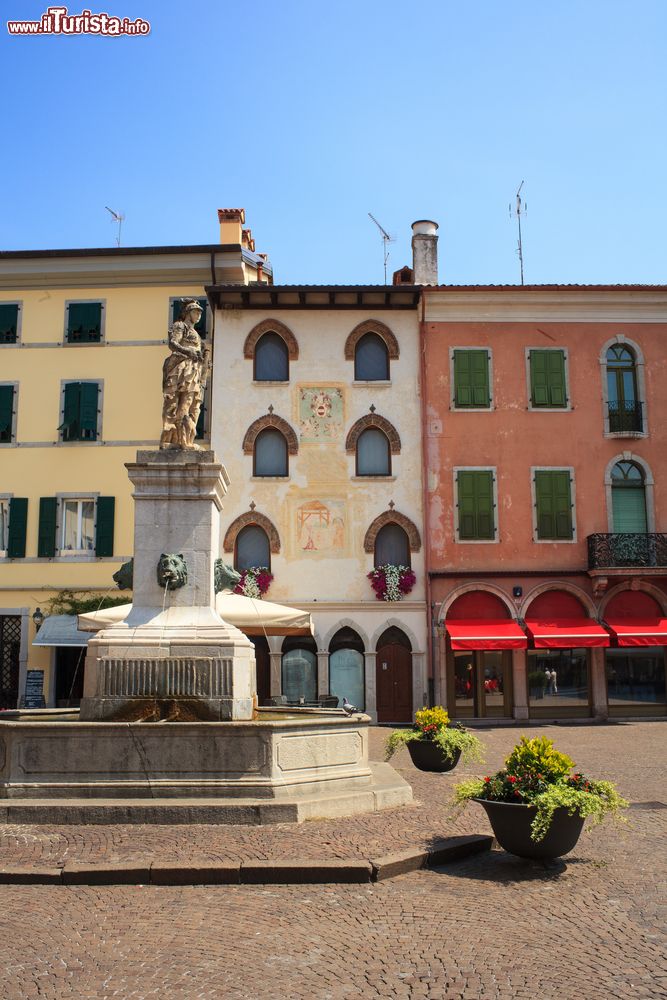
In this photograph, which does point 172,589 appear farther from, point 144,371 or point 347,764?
point 144,371

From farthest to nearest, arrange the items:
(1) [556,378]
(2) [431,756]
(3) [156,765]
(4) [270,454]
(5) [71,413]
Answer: (1) [556,378] < (4) [270,454] < (5) [71,413] < (2) [431,756] < (3) [156,765]

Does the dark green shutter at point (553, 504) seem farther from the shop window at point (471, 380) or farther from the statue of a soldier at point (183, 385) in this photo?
the statue of a soldier at point (183, 385)

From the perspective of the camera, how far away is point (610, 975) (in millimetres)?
5406

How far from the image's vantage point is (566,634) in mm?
25844

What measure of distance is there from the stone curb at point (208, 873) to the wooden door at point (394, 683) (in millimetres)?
18725

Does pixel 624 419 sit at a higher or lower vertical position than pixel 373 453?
higher

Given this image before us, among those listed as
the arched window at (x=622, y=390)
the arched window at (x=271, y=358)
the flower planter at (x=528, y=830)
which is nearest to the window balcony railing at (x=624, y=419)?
the arched window at (x=622, y=390)

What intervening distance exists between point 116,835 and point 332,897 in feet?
8.64

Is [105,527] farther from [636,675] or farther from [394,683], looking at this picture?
[636,675]

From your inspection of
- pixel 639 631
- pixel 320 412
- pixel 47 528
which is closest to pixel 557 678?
pixel 639 631

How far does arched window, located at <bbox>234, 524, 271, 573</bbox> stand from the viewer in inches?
1054

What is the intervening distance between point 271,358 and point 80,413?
5738 millimetres

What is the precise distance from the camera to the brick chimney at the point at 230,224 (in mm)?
29312

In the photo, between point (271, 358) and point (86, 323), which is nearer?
point (86, 323)
